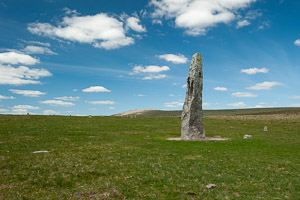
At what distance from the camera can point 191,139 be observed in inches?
1334

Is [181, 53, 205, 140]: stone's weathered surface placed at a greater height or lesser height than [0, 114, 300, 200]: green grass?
greater

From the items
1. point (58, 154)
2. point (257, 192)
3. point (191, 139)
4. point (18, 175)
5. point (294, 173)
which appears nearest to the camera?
point (257, 192)

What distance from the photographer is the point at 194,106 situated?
114ft

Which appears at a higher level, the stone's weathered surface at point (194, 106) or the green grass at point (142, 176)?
the stone's weathered surface at point (194, 106)

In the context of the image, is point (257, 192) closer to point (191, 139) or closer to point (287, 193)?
point (287, 193)

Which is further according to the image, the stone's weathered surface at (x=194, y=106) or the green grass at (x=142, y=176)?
the stone's weathered surface at (x=194, y=106)

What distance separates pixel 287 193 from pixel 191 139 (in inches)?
839

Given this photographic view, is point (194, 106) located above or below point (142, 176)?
above

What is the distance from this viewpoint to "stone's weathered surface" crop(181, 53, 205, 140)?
34.3 metres

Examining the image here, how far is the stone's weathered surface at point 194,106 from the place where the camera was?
34344 millimetres

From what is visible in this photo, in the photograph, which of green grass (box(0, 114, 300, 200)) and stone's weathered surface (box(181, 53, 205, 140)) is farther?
stone's weathered surface (box(181, 53, 205, 140))

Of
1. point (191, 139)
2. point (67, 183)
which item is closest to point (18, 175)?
point (67, 183)

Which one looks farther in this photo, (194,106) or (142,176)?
(194,106)

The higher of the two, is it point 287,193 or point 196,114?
point 196,114
